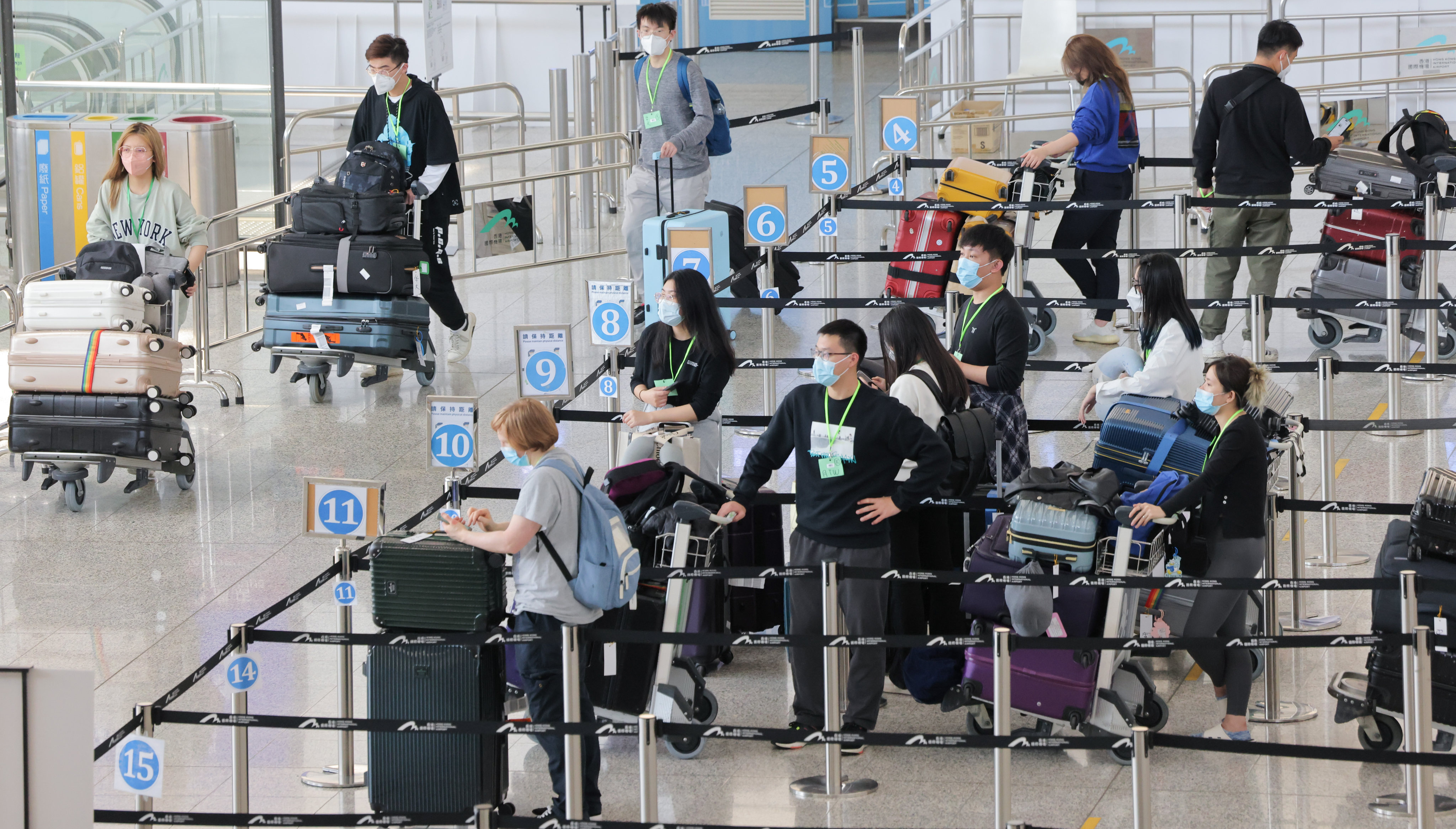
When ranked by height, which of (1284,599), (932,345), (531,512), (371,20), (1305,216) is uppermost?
(371,20)

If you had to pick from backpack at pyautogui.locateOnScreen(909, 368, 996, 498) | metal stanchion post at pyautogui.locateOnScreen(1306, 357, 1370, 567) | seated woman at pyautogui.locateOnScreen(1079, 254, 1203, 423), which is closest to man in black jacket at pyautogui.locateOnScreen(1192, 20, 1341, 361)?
metal stanchion post at pyautogui.locateOnScreen(1306, 357, 1370, 567)

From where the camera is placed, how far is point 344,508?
6.06 m

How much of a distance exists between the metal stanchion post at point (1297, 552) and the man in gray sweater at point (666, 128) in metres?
4.58

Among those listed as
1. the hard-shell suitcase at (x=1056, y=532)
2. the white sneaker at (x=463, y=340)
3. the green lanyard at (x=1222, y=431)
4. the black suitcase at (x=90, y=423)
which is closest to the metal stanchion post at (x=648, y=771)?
the hard-shell suitcase at (x=1056, y=532)

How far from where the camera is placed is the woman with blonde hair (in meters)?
9.76

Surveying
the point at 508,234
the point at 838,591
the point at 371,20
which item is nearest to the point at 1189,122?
the point at 508,234

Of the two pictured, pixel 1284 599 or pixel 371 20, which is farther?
pixel 371 20

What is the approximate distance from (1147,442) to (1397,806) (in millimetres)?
1773

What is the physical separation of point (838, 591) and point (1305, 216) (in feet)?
32.3

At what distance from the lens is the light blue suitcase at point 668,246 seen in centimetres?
983

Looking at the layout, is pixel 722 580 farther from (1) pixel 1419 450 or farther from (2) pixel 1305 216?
(2) pixel 1305 216

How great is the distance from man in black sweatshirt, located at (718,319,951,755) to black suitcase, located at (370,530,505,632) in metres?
1.00

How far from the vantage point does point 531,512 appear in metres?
5.71

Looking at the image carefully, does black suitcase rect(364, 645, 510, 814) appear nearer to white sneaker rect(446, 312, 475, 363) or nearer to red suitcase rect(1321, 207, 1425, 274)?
white sneaker rect(446, 312, 475, 363)
